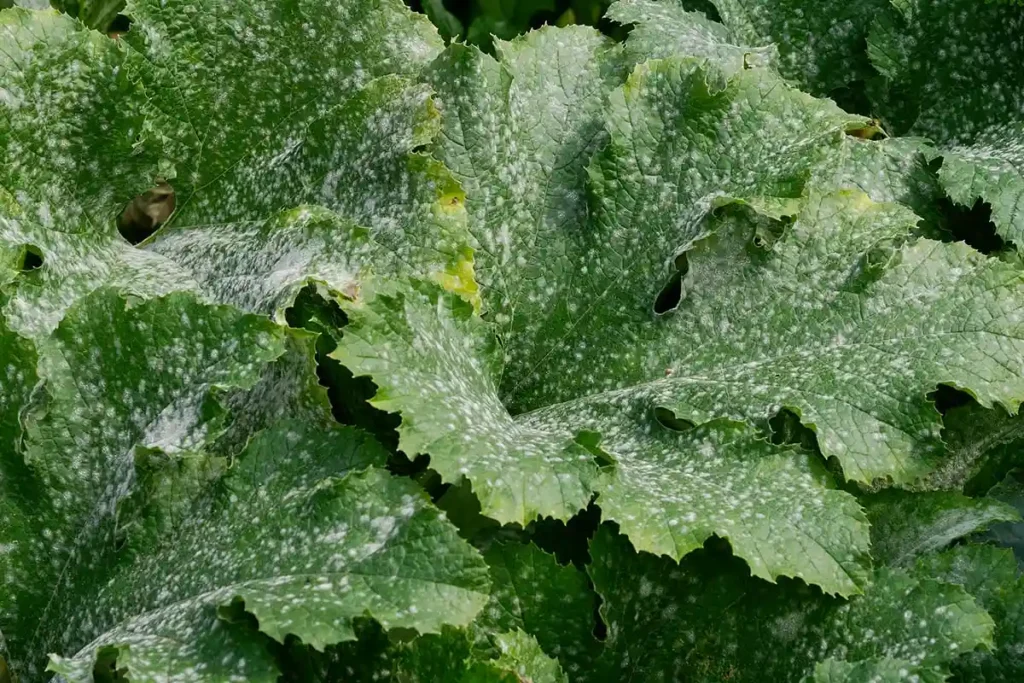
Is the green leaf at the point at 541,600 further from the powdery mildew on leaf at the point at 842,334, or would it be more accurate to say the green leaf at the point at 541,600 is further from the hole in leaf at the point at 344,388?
the powdery mildew on leaf at the point at 842,334

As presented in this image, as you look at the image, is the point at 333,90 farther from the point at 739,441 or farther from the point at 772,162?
the point at 739,441

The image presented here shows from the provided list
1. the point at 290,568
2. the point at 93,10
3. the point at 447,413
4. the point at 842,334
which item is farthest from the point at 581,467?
the point at 93,10

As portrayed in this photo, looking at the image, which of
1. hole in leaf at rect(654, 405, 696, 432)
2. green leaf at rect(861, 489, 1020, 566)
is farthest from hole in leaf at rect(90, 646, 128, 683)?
green leaf at rect(861, 489, 1020, 566)

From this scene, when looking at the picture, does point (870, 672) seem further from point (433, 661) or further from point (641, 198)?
point (641, 198)

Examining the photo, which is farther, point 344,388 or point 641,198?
point 641,198

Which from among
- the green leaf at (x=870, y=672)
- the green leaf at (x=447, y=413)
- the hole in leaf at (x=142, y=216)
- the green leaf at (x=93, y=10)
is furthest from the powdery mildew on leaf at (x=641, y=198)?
the green leaf at (x=93, y=10)

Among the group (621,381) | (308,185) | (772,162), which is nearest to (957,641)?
(621,381)
